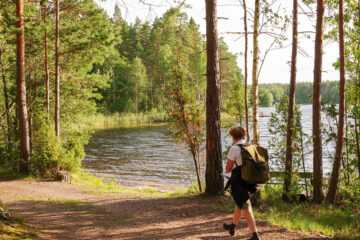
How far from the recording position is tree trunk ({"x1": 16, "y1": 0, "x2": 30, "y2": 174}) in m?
10.4

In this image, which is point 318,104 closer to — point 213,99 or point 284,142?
point 284,142

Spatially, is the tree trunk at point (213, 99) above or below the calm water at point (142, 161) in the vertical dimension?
above

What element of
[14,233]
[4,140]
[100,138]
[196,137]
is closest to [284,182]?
[196,137]

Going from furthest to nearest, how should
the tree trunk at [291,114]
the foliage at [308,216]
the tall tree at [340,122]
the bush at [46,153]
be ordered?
the bush at [46,153] → the tree trunk at [291,114] → the tall tree at [340,122] → the foliage at [308,216]

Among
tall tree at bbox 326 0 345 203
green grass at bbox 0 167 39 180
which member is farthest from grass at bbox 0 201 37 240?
green grass at bbox 0 167 39 180

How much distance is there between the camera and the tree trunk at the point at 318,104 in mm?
7000

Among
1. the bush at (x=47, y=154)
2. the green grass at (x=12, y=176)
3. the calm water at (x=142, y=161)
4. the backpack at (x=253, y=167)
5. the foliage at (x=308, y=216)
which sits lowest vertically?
the calm water at (x=142, y=161)

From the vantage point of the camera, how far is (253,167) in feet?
12.9

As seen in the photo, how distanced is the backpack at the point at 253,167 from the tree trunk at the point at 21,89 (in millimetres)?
9513

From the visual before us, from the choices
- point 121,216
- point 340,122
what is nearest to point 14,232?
point 121,216

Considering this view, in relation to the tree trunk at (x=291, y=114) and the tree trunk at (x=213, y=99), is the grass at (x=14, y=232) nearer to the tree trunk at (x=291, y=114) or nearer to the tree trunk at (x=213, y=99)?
the tree trunk at (x=213, y=99)

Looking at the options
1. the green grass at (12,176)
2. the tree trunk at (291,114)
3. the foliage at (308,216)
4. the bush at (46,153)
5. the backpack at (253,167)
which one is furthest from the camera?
the bush at (46,153)


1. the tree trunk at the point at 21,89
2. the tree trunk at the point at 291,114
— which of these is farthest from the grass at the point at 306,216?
the tree trunk at the point at 21,89

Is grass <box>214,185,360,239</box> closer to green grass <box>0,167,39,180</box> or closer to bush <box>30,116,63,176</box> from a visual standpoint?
bush <box>30,116,63,176</box>
